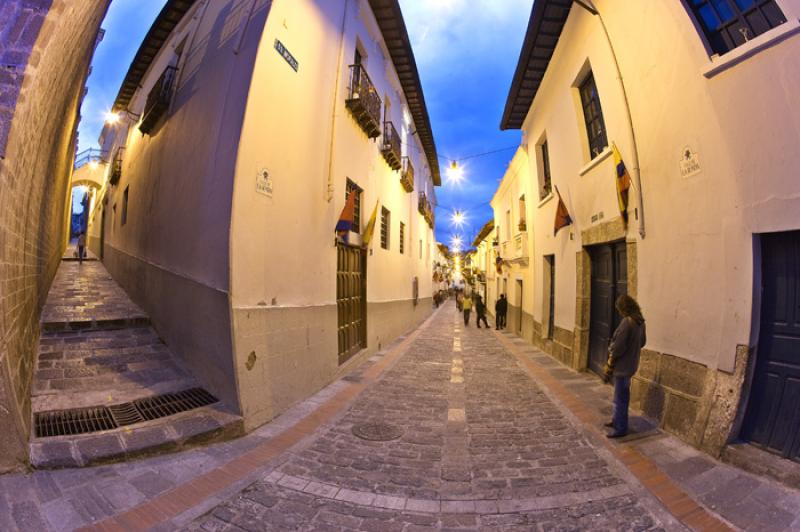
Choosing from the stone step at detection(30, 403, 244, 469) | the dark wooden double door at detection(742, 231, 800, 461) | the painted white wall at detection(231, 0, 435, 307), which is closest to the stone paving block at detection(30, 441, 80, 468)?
the stone step at detection(30, 403, 244, 469)

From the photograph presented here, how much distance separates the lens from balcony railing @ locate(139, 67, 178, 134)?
7809mm

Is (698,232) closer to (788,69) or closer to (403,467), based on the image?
(788,69)

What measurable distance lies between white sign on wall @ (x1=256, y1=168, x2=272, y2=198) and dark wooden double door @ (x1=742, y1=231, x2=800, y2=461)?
228 inches

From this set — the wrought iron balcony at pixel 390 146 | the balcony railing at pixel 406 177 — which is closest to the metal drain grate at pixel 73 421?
the wrought iron balcony at pixel 390 146

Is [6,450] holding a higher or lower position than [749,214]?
lower

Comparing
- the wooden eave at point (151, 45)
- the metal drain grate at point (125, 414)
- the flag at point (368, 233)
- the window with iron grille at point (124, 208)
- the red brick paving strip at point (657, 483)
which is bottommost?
the red brick paving strip at point (657, 483)

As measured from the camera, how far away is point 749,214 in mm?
3656

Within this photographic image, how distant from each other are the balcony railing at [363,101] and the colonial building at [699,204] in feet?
13.2

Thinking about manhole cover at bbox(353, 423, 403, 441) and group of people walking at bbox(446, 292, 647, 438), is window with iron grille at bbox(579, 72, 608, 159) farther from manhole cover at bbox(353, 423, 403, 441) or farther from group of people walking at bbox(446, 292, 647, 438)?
manhole cover at bbox(353, 423, 403, 441)

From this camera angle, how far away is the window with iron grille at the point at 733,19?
377cm

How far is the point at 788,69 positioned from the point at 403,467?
17.0 feet

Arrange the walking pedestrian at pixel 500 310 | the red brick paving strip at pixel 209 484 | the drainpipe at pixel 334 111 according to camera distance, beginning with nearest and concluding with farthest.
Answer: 1. the red brick paving strip at pixel 209 484
2. the drainpipe at pixel 334 111
3. the walking pedestrian at pixel 500 310

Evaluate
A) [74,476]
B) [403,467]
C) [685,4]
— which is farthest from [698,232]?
[74,476]

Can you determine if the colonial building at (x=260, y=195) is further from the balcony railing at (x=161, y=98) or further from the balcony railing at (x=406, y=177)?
the balcony railing at (x=406, y=177)
